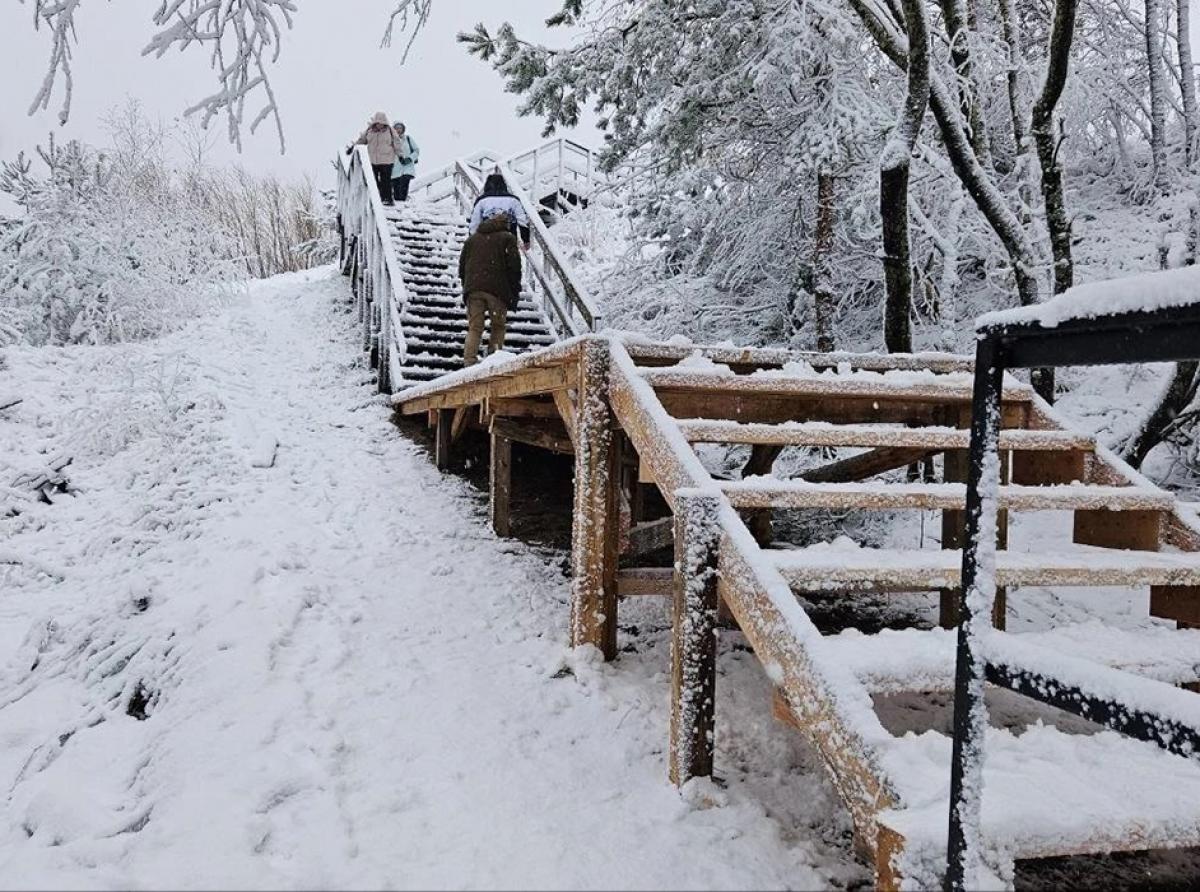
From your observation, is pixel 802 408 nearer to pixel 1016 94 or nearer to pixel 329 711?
pixel 329 711

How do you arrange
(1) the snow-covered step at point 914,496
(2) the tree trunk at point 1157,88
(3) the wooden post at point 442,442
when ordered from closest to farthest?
(1) the snow-covered step at point 914,496
(3) the wooden post at point 442,442
(2) the tree trunk at point 1157,88

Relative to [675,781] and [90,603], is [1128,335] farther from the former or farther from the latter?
[90,603]

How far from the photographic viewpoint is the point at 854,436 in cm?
307

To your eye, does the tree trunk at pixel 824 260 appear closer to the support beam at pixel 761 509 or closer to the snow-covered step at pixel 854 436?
the support beam at pixel 761 509

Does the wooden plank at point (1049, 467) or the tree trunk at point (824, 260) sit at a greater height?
the tree trunk at point (824, 260)

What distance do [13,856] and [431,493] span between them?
3.69 metres

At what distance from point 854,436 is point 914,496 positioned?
442 millimetres

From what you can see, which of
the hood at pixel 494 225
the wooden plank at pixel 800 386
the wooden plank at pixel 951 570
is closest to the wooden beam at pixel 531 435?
the wooden plank at pixel 800 386

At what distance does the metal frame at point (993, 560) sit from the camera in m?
0.93

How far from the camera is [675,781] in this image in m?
2.32

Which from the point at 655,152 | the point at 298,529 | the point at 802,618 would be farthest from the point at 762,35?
the point at 802,618

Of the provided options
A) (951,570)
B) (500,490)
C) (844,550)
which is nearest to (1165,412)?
(951,570)

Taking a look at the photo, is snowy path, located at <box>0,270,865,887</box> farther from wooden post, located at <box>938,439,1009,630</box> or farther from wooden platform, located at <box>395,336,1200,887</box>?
wooden post, located at <box>938,439,1009,630</box>

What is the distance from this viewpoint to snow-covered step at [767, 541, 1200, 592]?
2264mm
